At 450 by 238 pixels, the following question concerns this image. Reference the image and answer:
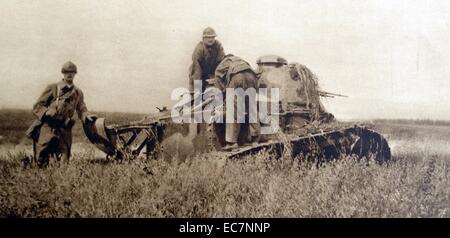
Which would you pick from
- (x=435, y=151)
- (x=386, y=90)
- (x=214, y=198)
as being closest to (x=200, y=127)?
(x=214, y=198)

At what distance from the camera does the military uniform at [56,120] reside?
546 centimetres

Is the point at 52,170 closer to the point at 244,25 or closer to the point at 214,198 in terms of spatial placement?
the point at 214,198

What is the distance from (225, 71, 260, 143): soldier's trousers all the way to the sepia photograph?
0.02m

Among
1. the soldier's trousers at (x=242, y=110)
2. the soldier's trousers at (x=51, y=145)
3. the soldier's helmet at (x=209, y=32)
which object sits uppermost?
the soldier's helmet at (x=209, y=32)

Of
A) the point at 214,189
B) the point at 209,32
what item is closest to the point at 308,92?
the point at 209,32

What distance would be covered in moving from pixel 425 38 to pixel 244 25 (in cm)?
203

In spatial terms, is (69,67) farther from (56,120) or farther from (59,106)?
(56,120)

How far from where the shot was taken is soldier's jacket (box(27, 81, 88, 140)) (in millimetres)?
5453

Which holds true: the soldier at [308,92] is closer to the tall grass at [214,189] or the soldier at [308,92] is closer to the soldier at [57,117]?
the tall grass at [214,189]

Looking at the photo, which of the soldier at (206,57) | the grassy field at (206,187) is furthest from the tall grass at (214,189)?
the soldier at (206,57)

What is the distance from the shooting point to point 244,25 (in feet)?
18.9

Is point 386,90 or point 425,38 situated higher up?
point 425,38

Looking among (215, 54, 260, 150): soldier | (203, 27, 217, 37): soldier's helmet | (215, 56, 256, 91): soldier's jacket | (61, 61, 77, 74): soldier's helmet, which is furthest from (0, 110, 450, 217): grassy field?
(203, 27, 217, 37): soldier's helmet
